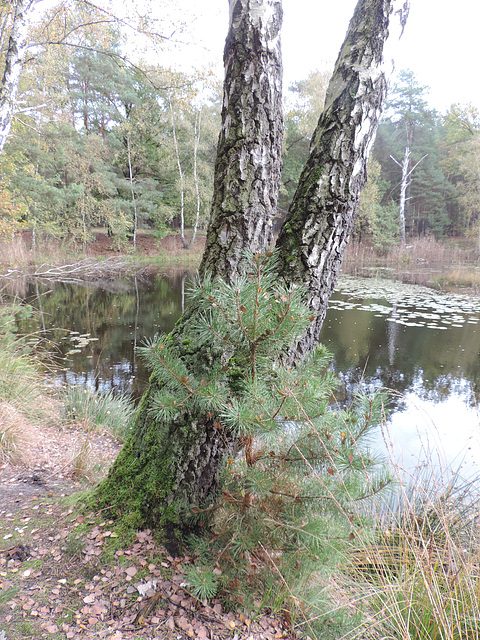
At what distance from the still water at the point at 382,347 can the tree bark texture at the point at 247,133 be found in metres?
1.30

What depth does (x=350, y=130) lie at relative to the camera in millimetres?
1444

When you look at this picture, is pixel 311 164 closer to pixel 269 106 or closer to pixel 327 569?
pixel 269 106

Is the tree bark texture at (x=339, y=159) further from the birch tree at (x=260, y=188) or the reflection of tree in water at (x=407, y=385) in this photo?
the reflection of tree in water at (x=407, y=385)

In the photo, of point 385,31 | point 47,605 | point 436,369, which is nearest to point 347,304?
point 436,369

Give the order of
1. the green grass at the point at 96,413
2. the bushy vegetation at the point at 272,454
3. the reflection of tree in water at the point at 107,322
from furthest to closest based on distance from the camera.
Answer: the reflection of tree in water at the point at 107,322 → the green grass at the point at 96,413 → the bushy vegetation at the point at 272,454

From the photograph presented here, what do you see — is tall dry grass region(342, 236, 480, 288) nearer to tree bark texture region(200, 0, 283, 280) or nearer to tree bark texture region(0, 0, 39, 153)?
tree bark texture region(0, 0, 39, 153)

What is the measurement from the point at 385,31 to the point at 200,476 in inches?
77.1

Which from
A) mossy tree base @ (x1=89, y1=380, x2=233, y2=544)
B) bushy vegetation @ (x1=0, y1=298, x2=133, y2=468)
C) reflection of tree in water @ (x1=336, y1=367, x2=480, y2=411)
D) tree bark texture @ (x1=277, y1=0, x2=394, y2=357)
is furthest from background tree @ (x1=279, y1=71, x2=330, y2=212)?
mossy tree base @ (x1=89, y1=380, x2=233, y2=544)

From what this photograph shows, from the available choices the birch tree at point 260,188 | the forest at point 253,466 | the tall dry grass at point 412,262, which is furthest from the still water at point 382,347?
the tall dry grass at point 412,262

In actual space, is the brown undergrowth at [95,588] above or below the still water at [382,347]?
above

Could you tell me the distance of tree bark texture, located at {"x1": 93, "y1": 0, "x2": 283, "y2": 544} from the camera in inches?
58.3

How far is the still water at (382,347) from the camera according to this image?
413 cm

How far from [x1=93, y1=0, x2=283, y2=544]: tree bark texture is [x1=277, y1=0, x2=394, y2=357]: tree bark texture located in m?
0.16

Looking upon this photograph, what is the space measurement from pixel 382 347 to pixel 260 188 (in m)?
6.11
